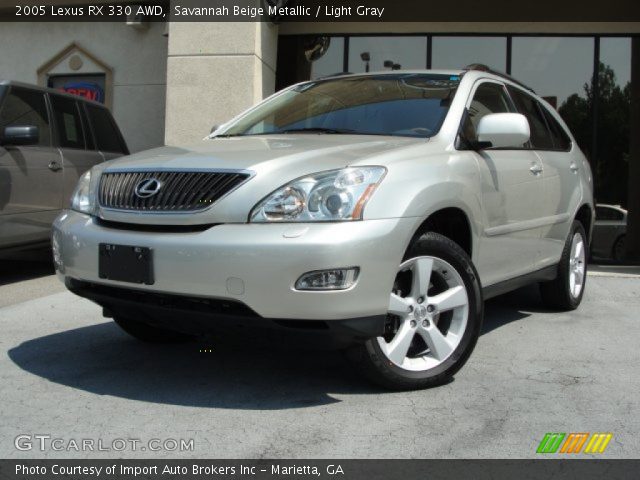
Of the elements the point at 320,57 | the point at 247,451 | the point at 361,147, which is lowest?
the point at 247,451

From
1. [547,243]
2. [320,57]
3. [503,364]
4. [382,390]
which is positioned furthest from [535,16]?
[382,390]

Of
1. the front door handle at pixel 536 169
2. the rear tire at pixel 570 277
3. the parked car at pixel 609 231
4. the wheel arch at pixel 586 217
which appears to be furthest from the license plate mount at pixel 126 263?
the parked car at pixel 609 231

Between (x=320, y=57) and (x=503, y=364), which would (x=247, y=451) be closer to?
(x=503, y=364)

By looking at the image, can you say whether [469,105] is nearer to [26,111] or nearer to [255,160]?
[255,160]

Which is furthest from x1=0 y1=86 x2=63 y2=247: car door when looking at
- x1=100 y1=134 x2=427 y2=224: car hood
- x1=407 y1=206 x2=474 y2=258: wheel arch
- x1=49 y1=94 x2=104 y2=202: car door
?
x1=407 y1=206 x2=474 y2=258: wheel arch

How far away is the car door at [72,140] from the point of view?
666 centimetres

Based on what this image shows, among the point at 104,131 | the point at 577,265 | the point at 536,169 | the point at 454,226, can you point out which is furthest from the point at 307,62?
the point at 454,226

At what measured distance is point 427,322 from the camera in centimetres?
336

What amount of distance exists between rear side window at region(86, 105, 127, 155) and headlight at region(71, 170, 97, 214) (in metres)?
3.66

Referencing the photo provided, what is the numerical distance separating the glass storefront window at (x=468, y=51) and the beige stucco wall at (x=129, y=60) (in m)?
4.41

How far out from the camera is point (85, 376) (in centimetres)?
360

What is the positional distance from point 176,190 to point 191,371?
1.06m

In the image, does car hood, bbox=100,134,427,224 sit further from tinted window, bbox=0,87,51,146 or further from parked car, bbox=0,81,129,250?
tinted window, bbox=0,87,51,146

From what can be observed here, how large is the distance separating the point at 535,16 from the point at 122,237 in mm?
8542
